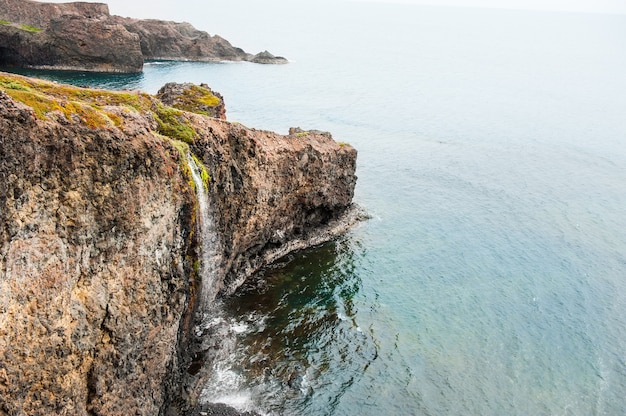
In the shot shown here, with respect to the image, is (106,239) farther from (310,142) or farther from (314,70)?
(314,70)

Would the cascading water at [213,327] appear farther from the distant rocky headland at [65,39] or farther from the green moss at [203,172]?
the distant rocky headland at [65,39]

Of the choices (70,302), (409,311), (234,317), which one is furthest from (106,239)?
(409,311)

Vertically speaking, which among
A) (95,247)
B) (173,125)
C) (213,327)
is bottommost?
(213,327)

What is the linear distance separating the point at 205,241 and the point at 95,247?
41.0 feet

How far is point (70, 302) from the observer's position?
19.4 meters

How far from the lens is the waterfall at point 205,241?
29.5 m

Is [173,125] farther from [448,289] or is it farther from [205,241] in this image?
[448,289]

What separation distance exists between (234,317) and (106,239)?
1613 centimetres

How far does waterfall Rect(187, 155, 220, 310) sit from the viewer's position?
29.5m

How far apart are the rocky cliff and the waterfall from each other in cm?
76

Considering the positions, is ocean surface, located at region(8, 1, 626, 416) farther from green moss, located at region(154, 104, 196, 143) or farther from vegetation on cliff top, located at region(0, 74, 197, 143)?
vegetation on cliff top, located at region(0, 74, 197, 143)

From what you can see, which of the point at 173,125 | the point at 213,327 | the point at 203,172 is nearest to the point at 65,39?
the point at 173,125

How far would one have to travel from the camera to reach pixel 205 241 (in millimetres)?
32938

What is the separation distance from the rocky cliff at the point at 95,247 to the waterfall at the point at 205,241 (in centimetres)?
76
